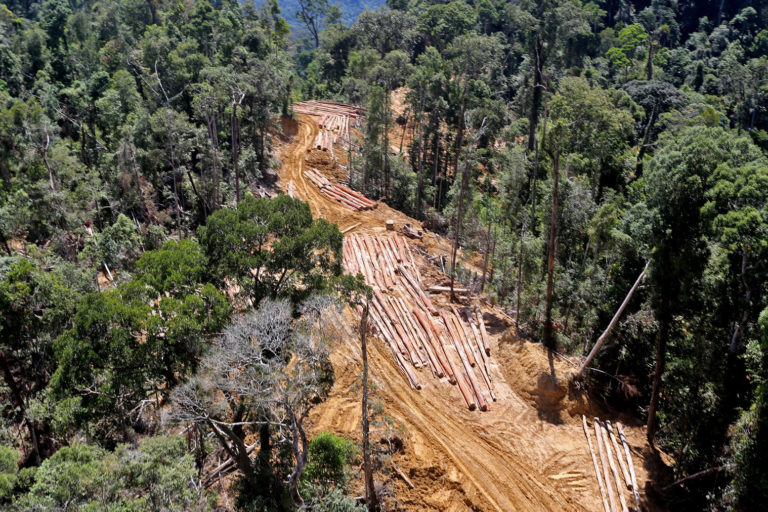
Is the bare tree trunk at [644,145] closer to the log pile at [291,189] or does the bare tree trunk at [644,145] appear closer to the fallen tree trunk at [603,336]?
the fallen tree trunk at [603,336]

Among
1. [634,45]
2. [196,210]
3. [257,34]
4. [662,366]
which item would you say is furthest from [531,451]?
[634,45]

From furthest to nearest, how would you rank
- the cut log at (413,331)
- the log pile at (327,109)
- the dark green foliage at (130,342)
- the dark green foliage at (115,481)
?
the log pile at (327,109)
the cut log at (413,331)
the dark green foliage at (130,342)
the dark green foliage at (115,481)

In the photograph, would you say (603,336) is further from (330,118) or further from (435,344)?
(330,118)

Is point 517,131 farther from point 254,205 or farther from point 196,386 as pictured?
point 196,386

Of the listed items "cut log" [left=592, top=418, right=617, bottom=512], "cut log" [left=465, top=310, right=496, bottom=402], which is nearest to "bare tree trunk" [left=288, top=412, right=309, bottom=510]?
"cut log" [left=465, top=310, right=496, bottom=402]

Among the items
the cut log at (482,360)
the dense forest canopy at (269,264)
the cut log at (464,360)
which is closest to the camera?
the dense forest canopy at (269,264)

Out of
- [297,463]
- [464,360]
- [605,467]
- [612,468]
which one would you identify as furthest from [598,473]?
[297,463]

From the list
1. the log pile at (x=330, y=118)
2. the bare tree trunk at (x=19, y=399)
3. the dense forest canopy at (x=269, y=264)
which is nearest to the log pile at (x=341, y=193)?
the dense forest canopy at (x=269, y=264)
